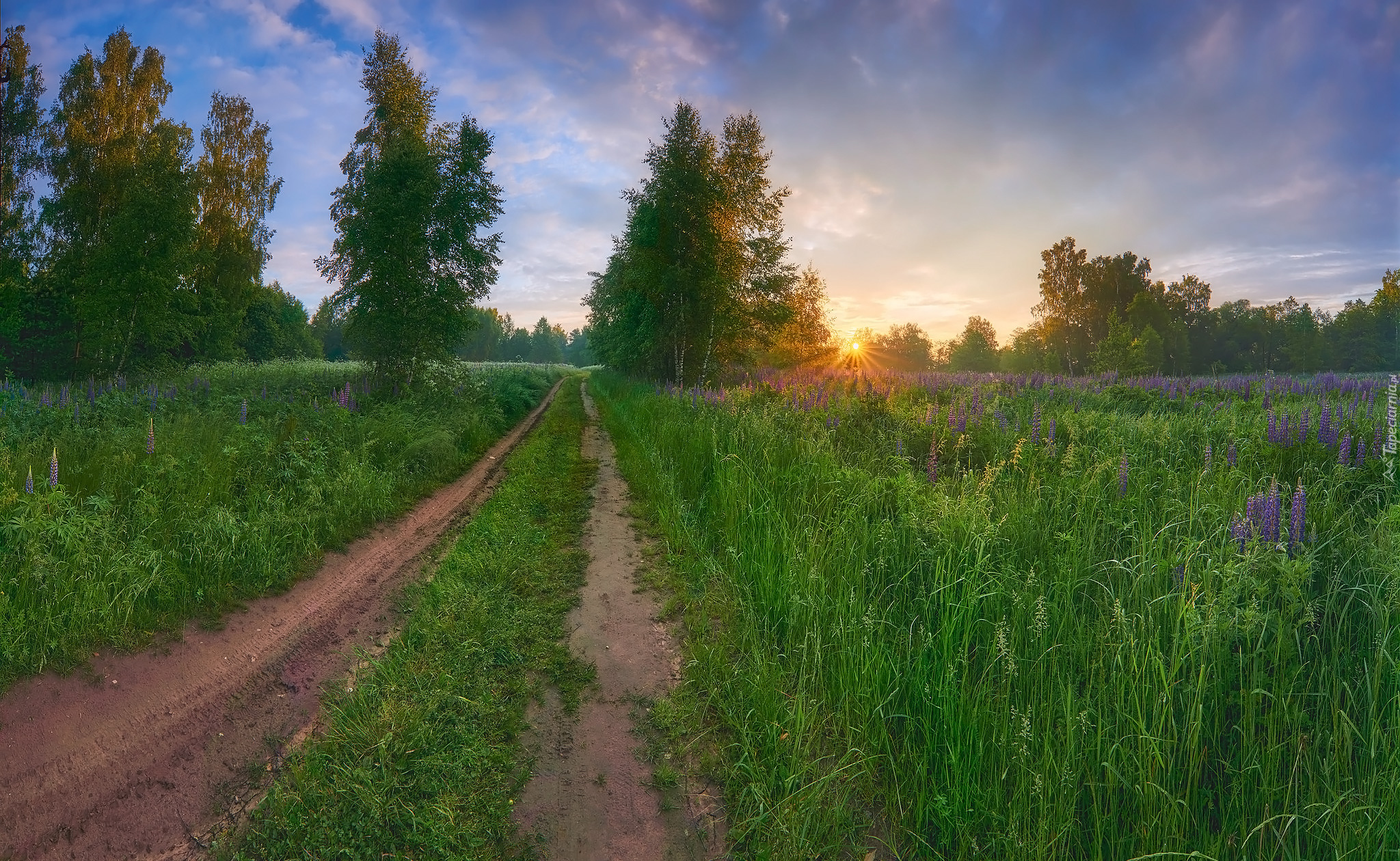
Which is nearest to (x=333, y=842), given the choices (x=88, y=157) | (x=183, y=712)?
(x=183, y=712)

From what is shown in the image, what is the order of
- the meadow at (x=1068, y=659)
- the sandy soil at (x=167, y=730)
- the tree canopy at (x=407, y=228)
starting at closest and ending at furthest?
the meadow at (x=1068, y=659)
the sandy soil at (x=167, y=730)
the tree canopy at (x=407, y=228)

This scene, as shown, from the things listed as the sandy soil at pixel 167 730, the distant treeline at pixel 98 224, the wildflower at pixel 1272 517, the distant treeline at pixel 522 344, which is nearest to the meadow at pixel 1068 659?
A: the wildflower at pixel 1272 517

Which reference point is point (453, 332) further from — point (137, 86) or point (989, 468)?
point (137, 86)

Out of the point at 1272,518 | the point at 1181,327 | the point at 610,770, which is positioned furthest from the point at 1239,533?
the point at 1181,327

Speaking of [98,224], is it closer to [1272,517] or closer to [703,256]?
[703,256]

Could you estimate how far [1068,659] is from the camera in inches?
116

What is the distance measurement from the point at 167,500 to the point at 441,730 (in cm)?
454

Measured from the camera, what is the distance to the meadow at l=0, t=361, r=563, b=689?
3.91m

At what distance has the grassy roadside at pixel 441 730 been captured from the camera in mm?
2600

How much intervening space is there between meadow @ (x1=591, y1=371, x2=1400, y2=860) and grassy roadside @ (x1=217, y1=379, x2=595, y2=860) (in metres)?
1.06

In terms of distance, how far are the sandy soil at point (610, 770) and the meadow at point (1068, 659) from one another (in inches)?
9.0

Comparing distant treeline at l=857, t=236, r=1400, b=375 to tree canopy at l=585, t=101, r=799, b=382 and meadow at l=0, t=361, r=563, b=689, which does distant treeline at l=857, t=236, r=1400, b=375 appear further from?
meadow at l=0, t=361, r=563, b=689

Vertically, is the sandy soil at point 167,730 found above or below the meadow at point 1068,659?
below

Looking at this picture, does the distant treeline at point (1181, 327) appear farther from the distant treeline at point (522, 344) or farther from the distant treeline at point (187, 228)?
the distant treeline at point (522, 344)
